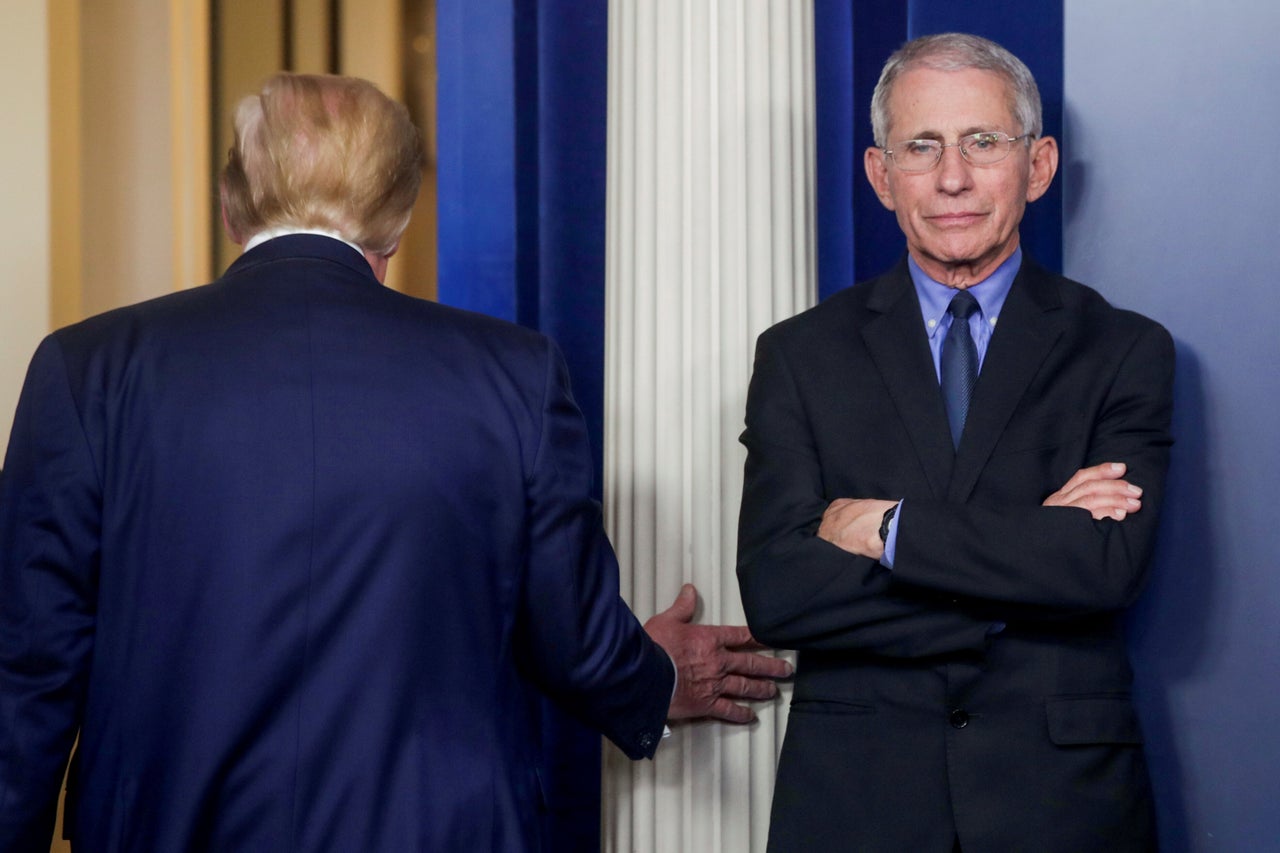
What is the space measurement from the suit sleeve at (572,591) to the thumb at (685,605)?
1.54 feet

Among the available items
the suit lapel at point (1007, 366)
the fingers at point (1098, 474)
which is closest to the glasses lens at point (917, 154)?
the suit lapel at point (1007, 366)

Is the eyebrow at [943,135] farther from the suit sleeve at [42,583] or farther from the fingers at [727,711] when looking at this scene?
the suit sleeve at [42,583]

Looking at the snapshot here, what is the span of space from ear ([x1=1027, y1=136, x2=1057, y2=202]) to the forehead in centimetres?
8

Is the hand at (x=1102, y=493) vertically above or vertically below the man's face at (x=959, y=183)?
below

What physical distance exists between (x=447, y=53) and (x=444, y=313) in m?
1.56

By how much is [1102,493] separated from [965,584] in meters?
0.24

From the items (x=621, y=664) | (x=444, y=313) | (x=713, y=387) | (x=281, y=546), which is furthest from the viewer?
(x=713, y=387)

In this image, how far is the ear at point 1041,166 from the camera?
223cm

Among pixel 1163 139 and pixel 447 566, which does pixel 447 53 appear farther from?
pixel 447 566

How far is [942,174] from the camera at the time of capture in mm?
2162

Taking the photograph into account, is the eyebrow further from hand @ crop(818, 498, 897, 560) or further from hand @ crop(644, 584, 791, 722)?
hand @ crop(644, 584, 791, 722)

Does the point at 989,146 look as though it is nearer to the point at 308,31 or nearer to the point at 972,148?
the point at 972,148

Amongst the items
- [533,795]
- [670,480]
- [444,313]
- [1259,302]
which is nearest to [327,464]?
[444,313]

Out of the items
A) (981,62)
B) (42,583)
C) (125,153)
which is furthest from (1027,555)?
(125,153)
